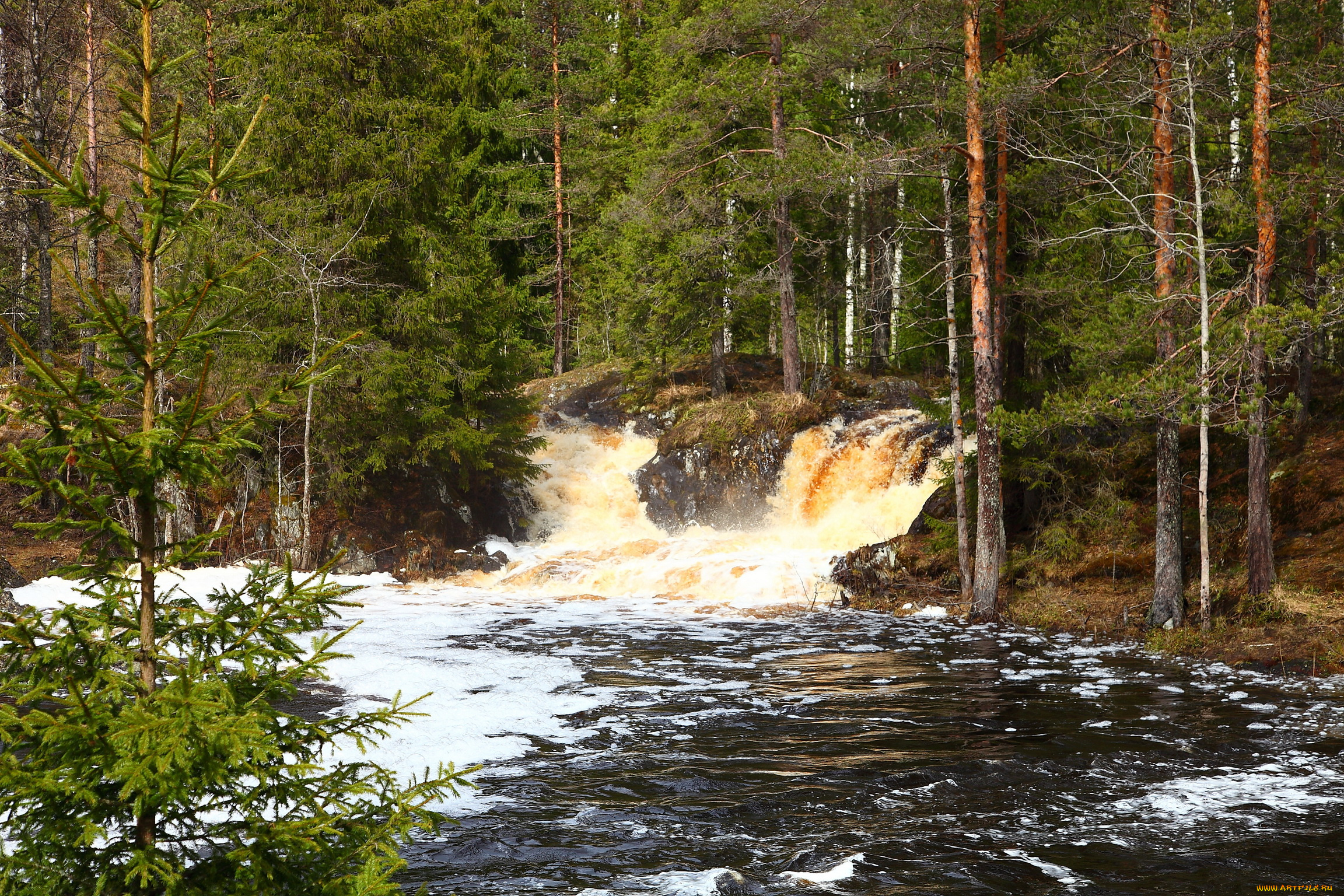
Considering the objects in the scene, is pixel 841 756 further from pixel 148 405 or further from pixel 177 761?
pixel 148 405

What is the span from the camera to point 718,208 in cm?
2455

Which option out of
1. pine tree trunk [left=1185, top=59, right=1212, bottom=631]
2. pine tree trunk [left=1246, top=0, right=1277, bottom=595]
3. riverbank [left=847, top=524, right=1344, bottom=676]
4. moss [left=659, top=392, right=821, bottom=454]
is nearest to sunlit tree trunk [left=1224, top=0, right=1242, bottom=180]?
pine tree trunk [left=1246, top=0, right=1277, bottom=595]

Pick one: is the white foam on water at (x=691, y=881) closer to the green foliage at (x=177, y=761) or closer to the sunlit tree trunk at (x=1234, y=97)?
the green foliage at (x=177, y=761)

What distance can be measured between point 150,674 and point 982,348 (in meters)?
13.2

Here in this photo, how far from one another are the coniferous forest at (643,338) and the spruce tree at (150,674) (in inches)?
0.9

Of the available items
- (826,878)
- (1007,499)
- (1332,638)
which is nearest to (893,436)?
(1007,499)

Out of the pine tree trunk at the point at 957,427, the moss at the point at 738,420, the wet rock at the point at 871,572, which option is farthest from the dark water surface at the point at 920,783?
the moss at the point at 738,420

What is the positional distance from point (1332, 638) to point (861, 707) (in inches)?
240

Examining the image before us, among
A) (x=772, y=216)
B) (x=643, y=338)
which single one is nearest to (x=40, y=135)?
(x=643, y=338)

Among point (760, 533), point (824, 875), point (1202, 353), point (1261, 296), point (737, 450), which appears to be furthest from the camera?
point (737, 450)

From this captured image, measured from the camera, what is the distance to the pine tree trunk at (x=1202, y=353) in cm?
1157

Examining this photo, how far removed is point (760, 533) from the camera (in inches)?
893

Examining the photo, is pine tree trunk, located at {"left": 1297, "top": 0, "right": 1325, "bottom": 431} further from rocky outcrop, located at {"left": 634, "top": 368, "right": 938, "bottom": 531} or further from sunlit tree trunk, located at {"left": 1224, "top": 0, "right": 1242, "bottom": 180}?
rocky outcrop, located at {"left": 634, "top": 368, "right": 938, "bottom": 531}

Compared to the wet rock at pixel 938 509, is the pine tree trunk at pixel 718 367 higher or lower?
higher
